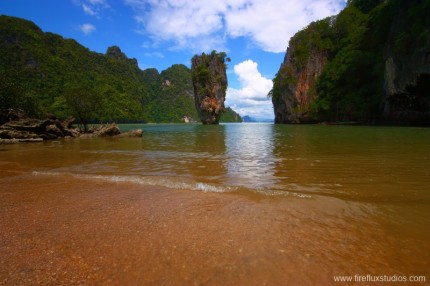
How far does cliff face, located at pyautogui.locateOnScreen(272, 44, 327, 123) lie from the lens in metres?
64.1

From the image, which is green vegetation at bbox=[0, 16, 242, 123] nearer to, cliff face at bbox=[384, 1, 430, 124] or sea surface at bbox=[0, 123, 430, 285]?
sea surface at bbox=[0, 123, 430, 285]

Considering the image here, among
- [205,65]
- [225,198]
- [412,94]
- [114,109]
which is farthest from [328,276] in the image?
[114,109]

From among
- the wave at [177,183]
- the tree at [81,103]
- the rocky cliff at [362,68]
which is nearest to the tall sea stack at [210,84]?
the rocky cliff at [362,68]

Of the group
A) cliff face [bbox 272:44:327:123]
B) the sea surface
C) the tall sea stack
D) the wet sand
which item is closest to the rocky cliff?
cliff face [bbox 272:44:327:123]

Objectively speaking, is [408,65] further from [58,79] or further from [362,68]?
[58,79]

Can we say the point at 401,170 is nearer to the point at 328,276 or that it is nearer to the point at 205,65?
the point at 328,276

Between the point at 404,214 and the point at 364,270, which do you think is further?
the point at 404,214

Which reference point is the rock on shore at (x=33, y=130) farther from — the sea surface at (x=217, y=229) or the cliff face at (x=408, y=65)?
the cliff face at (x=408, y=65)

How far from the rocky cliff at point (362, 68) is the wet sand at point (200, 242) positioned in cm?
3593

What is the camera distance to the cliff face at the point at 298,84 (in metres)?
64.1

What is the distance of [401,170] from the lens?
7.02m

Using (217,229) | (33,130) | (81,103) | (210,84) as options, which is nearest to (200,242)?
(217,229)

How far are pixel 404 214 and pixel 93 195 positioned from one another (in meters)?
5.70

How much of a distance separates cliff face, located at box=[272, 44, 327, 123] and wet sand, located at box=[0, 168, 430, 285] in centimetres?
6407
